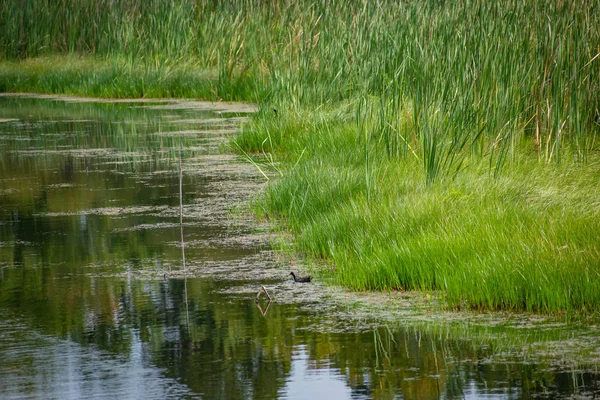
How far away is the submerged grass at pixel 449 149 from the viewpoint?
15.4 ft

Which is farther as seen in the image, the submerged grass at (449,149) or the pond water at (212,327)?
the submerged grass at (449,149)

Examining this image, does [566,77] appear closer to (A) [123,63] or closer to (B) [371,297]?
(B) [371,297]

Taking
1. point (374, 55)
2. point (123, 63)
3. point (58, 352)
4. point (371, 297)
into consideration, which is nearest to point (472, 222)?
point (371, 297)

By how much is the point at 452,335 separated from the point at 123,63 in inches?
480

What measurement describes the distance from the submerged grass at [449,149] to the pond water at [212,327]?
0.68 feet

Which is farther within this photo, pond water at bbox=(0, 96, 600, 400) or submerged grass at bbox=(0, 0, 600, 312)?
submerged grass at bbox=(0, 0, 600, 312)

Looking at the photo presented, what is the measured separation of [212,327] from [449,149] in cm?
217

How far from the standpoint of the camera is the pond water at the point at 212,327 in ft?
12.2

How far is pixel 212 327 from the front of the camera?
446 cm

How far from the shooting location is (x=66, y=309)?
491 cm

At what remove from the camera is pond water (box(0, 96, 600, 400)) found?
3727 mm

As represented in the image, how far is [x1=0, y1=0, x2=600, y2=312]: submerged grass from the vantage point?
4.70 metres

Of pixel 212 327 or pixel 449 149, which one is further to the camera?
pixel 449 149

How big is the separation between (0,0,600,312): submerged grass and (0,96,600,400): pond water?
21 centimetres
